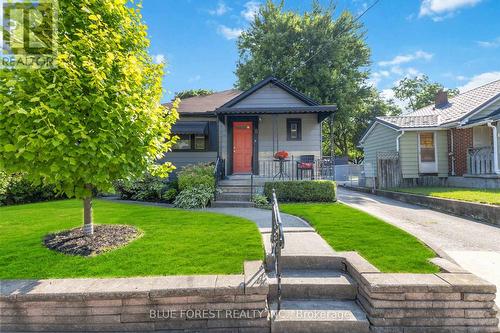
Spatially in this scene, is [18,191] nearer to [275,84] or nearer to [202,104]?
[202,104]

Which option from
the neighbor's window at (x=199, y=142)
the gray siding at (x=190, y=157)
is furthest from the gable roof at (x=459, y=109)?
the neighbor's window at (x=199, y=142)

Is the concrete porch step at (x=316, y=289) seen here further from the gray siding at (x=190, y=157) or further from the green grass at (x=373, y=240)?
the gray siding at (x=190, y=157)

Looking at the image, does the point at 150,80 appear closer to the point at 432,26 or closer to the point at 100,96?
the point at 100,96

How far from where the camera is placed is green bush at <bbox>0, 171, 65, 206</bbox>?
34.8 feet

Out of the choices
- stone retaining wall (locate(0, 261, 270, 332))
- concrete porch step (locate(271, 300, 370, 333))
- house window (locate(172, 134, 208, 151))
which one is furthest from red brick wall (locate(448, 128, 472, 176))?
stone retaining wall (locate(0, 261, 270, 332))

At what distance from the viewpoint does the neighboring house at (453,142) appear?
37.0 feet

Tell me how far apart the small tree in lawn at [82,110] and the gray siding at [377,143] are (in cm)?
1341

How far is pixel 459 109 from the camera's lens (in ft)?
44.7

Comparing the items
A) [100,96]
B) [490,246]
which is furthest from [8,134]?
[490,246]

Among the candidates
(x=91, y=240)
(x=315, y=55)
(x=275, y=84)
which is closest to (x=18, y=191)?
(x=91, y=240)

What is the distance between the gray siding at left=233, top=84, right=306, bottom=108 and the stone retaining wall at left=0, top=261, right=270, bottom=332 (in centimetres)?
1037

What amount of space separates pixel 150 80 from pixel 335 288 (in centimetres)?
460

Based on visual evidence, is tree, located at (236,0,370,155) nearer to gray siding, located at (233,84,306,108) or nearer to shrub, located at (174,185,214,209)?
gray siding, located at (233,84,306,108)

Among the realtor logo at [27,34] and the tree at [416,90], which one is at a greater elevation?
the tree at [416,90]
